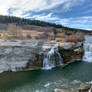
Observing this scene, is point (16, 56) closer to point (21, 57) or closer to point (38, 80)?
point (21, 57)

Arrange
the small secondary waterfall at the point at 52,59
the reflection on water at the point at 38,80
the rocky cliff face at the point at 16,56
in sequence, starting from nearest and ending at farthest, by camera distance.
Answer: the reflection on water at the point at 38,80 → the rocky cliff face at the point at 16,56 → the small secondary waterfall at the point at 52,59

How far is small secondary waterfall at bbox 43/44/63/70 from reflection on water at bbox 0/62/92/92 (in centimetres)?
124

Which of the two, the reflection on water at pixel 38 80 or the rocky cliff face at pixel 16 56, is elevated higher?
the rocky cliff face at pixel 16 56

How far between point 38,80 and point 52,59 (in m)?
3.62

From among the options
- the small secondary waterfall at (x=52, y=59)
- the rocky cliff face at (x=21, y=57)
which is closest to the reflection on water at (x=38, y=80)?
the rocky cliff face at (x=21, y=57)

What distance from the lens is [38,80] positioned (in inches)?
330

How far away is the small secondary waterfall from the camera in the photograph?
11178 millimetres

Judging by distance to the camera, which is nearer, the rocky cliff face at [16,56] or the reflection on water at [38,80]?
the reflection on water at [38,80]

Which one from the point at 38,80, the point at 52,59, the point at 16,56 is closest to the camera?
the point at 38,80

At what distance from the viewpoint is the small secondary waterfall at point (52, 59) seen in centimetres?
1118

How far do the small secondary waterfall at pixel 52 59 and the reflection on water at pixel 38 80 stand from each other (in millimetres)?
1237

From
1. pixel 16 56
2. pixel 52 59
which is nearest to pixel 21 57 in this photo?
pixel 16 56

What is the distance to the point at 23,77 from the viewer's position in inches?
349

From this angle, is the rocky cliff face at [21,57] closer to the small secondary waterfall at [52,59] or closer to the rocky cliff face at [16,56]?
the rocky cliff face at [16,56]
